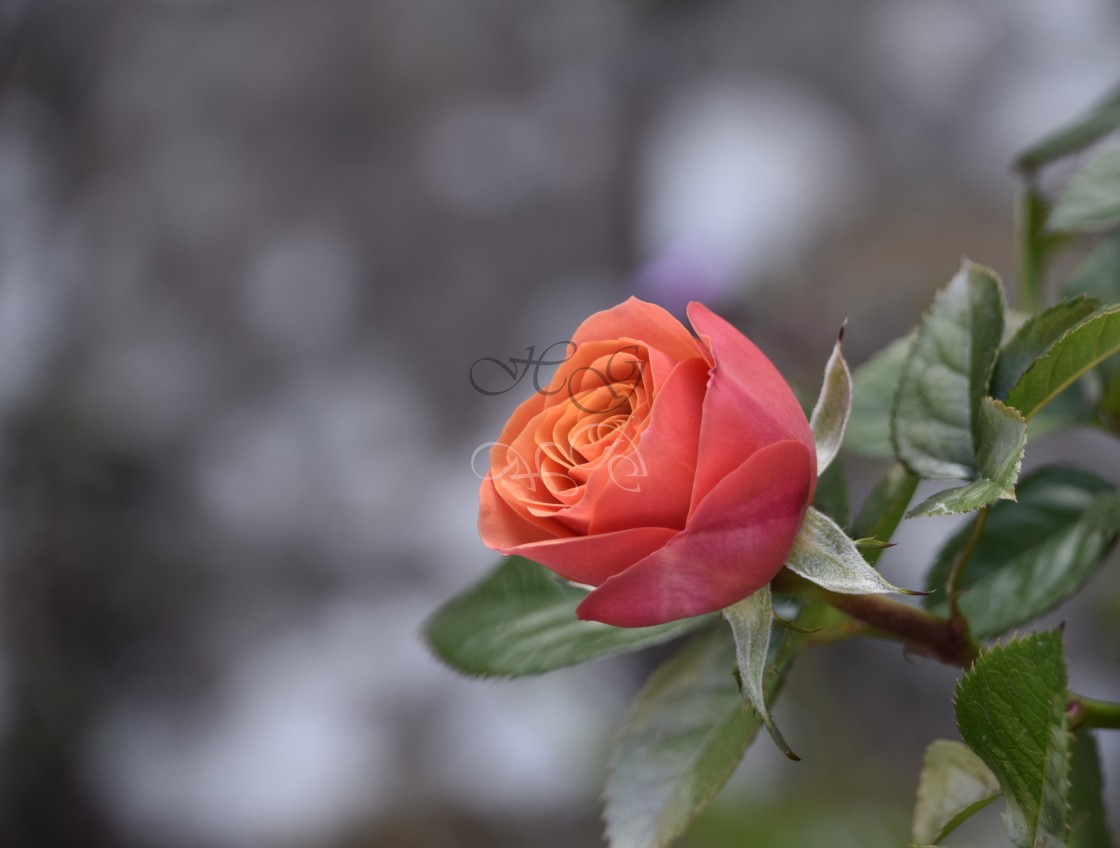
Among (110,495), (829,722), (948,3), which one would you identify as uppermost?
(948,3)

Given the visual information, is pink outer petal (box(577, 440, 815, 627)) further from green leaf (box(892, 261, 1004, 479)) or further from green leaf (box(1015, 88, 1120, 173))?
green leaf (box(1015, 88, 1120, 173))

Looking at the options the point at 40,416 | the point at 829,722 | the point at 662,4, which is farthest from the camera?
the point at 662,4

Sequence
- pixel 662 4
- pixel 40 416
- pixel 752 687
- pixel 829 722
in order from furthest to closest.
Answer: pixel 662 4 < pixel 40 416 < pixel 829 722 < pixel 752 687

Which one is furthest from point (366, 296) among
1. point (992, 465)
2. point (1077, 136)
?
point (992, 465)

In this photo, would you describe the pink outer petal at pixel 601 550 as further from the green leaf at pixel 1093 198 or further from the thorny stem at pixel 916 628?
the green leaf at pixel 1093 198

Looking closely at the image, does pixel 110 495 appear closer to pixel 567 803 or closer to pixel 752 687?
pixel 567 803

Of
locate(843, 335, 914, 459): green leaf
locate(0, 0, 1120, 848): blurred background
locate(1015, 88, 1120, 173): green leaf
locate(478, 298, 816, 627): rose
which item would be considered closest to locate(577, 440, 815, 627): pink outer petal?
locate(478, 298, 816, 627): rose

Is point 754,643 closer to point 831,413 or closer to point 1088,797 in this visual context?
point 831,413

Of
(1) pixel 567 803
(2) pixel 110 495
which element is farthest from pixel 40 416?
(1) pixel 567 803

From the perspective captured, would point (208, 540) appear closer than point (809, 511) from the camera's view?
No
